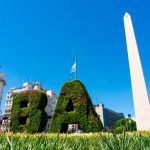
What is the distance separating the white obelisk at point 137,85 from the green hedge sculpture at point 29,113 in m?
6.18

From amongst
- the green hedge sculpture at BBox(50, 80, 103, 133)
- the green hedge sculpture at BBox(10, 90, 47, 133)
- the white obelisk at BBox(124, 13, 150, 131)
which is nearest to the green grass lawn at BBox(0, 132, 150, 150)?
the green hedge sculpture at BBox(50, 80, 103, 133)

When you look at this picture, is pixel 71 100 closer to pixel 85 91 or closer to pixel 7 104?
pixel 85 91

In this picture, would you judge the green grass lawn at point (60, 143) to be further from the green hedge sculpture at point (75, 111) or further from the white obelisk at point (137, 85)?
the white obelisk at point (137, 85)

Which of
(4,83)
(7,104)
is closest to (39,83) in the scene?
(7,104)

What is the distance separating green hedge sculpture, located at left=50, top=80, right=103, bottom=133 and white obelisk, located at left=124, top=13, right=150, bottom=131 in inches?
177

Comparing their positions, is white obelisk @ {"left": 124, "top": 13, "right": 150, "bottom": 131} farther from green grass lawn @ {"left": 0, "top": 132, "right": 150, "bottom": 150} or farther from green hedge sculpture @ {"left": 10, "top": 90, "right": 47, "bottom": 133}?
green grass lawn @ {"left": 0, "top": 132, "right": 150, "bottom": 150}

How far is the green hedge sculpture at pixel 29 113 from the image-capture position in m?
14.2

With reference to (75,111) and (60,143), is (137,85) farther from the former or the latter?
(60,143)

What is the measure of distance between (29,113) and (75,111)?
299cm

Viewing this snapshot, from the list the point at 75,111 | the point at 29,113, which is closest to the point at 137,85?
the point at 75,111

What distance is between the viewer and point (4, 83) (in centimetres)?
5078

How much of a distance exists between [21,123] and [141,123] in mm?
7722

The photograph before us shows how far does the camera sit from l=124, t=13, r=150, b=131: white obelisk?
53.8 ft

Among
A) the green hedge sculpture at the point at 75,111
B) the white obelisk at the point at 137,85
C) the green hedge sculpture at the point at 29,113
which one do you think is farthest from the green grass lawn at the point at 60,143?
the white obelisk at the point at 137,85
